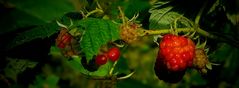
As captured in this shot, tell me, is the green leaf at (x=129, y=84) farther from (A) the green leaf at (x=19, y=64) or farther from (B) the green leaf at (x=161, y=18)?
(B) the green leaf at (x=161, y=18)

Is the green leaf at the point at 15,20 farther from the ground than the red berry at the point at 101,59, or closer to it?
farther from the ground

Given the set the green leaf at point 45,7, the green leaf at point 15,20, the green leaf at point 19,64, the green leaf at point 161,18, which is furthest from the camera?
the green leaf at point 45,7

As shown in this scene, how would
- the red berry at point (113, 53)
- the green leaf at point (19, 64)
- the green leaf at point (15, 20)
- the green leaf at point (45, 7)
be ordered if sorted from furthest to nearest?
the green leaf at point (45, 7) < the green leaf at point (15, 20) < the green leaf at point (19, 64) < the red berry at point (113, 53)

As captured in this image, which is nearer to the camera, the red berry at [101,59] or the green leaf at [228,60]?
the red berry at [101,59]

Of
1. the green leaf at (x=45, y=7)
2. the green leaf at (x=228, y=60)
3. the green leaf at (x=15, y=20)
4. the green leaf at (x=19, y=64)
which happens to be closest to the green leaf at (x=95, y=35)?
the green leaf at (x=19, y=64)

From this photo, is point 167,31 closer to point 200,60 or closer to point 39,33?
point 200,60

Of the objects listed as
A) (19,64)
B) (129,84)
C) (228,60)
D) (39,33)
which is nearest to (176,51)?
(39,33)
